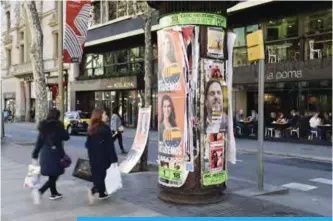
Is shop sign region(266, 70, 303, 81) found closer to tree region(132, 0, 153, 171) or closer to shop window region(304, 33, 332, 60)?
shop window region(304, 33, 332, 60)

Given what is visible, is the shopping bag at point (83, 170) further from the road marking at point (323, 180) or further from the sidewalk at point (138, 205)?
the road marking at point (323, 180)

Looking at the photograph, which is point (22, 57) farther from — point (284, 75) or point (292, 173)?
point (292, 173)

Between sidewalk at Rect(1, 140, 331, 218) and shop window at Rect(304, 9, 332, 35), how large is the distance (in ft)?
44.6

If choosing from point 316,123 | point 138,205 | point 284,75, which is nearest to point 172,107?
point 138,205

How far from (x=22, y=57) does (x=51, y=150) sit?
47557 millimetres

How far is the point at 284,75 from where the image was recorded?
2197 centimetres

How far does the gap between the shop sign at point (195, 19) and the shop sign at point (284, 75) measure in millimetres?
14651

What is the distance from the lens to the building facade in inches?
1741

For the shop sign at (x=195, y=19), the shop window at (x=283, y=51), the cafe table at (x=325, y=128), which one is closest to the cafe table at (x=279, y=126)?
the cafe table at (x=325, y=128)

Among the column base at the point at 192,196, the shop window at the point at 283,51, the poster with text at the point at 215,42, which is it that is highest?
the shop window at the point at 283,51

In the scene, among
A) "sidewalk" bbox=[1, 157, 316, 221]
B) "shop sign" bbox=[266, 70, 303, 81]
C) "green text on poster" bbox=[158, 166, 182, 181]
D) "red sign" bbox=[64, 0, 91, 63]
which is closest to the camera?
"sidewalk" bbox=[1, 157, 316, 221]

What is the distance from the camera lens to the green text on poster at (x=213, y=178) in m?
7.50

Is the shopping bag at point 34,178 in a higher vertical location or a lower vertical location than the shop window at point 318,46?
lower

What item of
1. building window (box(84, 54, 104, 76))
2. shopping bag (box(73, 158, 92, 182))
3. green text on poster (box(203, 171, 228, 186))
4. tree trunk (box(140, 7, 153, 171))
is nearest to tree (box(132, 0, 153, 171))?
tree trunk (box(140, 7, 153, 171))
